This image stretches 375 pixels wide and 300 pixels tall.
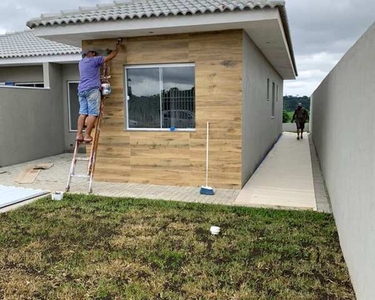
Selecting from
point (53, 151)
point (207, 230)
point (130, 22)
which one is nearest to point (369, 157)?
point (207, 230)

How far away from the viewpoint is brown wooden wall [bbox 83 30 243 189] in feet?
24.6

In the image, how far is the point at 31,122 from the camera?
12234mm

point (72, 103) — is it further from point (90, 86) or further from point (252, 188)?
point (252, 188)

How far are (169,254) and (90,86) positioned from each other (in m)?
4.44

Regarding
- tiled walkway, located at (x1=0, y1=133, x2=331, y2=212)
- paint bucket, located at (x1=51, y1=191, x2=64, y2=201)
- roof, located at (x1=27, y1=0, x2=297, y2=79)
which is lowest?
tiled walkway, located at (x1=0, y1=133, x2=331, y2=212)

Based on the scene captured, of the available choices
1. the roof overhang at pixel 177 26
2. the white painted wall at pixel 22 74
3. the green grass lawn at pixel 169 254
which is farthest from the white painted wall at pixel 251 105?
the white painted wall at pixel 22 74

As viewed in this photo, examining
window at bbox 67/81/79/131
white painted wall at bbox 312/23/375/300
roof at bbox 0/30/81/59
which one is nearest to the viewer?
white painted wall at bbox 312/23/375/300

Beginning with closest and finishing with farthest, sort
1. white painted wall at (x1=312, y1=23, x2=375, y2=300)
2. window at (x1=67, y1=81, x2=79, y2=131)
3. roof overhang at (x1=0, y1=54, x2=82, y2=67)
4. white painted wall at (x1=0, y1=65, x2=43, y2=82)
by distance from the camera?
white painted wall at (x1=312, y1=23, x2=375, y2=300)
roof overhang at (x1=0, y1=54, x2=82, y2=67)
window at (x1=67, y1=81, x2=79, y2=131)
white painted wall at (x1=0, y1=65, x2=43, y2=82)

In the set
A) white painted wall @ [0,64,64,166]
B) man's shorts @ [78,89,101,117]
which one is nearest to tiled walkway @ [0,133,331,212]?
white painted wall @ [0,64,64,166]

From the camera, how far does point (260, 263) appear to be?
4082 mm

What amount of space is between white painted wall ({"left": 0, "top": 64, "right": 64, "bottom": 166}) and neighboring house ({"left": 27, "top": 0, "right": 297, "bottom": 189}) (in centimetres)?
394

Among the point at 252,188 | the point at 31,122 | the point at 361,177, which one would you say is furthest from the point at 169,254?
the point at 31,122

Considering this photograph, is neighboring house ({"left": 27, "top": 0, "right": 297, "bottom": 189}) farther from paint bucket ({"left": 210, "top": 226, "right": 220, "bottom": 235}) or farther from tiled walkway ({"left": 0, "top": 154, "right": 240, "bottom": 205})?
paint bucket ({"left": 210, "top": 226, "right": 220, "bottom": 235})

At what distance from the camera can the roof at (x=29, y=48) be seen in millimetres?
12562
